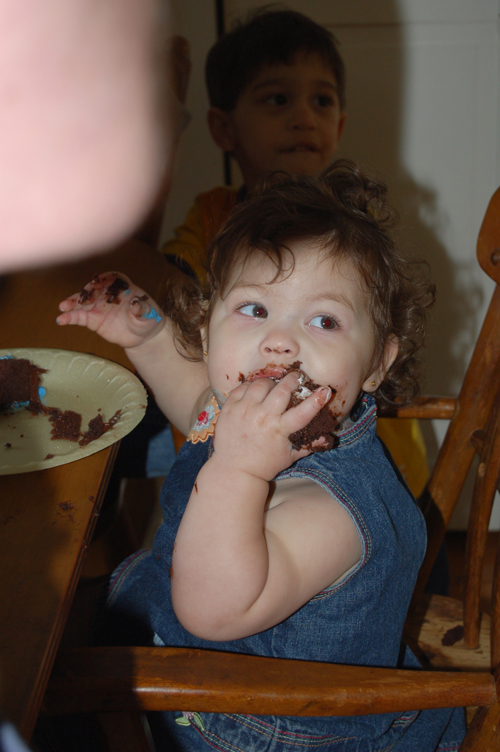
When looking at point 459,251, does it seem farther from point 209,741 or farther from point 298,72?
point 209,741

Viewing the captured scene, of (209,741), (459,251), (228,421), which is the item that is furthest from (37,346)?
(459,251)

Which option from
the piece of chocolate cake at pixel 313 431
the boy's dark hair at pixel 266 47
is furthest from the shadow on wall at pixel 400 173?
the piece of chocolate cake at pixel 313 431

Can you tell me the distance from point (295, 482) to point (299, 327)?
7.2 inches

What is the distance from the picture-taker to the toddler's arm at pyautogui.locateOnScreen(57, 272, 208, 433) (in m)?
0.90

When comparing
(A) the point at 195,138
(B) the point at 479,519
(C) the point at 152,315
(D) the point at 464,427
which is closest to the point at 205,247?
(C) the point at 152,315

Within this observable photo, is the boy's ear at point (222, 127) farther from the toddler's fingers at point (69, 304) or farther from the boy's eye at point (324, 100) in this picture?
the toddler's fingers at point (69, 304)

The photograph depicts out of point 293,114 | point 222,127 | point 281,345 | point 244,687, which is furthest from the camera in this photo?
point 222,127

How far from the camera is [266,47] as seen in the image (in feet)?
4.75

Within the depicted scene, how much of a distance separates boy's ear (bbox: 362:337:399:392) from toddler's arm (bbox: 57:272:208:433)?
0.30 meters

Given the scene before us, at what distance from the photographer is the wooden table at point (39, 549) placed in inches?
16.7

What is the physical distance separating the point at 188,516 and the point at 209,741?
0.31 meters

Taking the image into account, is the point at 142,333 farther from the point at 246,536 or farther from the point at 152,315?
the point at 246,536

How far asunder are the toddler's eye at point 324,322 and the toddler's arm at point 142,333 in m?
0.33

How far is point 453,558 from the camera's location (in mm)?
1900
